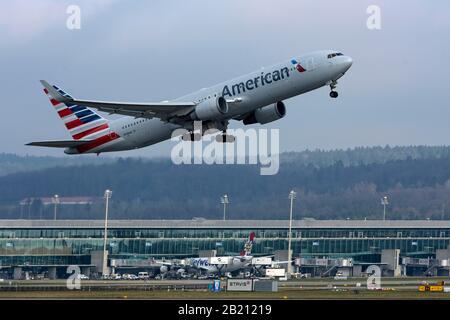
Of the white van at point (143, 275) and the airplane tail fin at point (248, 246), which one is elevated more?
the airplane tail fin at point (248, 246)

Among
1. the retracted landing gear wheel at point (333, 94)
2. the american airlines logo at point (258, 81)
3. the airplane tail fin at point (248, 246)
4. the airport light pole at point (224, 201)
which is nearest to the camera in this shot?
the retracted landing gear wheel at point (333, 94)

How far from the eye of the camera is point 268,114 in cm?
6025

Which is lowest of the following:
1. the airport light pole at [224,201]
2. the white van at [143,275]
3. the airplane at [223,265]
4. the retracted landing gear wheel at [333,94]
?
the white van at [143,275]

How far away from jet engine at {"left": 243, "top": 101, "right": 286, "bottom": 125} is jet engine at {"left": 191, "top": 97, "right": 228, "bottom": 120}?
3.76 meters

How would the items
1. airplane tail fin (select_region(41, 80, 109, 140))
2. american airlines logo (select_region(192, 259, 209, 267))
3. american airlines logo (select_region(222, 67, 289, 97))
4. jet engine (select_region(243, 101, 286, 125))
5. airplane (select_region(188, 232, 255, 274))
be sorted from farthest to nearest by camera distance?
american airlines logo (select_region(192, 259, 209, 267)) → airplane (select_region(188, 232, 255, 274)) → airplane tail fin (select_region(41, 80, 109, 140)) → jet engine (select_region(243, 101, 286, 125)) → american airlines logo (select_region(222, 67, 289, 97))

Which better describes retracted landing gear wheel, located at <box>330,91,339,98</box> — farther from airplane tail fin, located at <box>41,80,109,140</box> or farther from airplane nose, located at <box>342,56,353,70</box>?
airplane tail fin, located at <box>41,80,109,140</box>

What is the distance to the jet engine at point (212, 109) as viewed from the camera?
185 feet

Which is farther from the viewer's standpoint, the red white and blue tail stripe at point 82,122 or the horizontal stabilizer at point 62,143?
the red white and blue tail stripe at point 82,122


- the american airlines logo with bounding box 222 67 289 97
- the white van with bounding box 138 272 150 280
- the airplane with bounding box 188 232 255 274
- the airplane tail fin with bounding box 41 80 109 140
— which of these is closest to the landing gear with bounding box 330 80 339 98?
the american airlines logo with bounding box 222 67 289 97

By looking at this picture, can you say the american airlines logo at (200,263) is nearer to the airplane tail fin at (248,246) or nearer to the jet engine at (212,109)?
the airplane tail fin at (248,246)

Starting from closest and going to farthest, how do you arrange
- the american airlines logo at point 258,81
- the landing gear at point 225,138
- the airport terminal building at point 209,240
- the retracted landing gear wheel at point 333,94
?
the retracted landing gear wheel at point 333,94 < the american airlines logo at point 258,81 < the landing gear at point 225,138 < the airport terminal building at point 209,240

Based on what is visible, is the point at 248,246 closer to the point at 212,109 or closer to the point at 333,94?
the point at 212,109

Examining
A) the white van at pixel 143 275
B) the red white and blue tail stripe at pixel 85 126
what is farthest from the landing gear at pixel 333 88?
the white van at pixel 143 275

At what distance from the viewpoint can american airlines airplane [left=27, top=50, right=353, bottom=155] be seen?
182 ft
